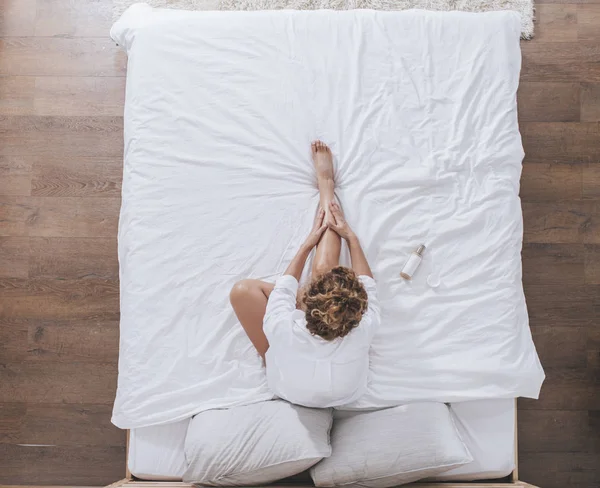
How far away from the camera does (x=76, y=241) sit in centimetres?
233

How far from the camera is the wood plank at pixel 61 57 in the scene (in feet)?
7.89

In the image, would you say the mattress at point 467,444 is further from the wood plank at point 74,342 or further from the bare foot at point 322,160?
the bare foot at point 322,160

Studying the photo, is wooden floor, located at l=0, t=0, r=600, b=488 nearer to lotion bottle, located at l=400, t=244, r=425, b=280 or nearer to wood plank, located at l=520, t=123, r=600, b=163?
wood plank, located at l=520, t=123, r=600, b=163

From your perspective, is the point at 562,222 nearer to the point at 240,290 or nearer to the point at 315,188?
the point at 315,188

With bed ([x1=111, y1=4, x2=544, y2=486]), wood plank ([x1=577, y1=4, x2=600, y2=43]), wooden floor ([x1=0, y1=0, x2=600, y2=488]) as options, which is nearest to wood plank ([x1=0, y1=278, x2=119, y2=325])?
wooden floor ([x1=0, y1=0, x2=600, y2=488])

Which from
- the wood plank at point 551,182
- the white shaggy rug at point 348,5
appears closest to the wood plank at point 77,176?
the white shaggy rug at point 348,5

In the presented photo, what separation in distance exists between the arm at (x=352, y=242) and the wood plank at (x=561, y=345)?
3.07 ft

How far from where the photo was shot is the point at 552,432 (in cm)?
223

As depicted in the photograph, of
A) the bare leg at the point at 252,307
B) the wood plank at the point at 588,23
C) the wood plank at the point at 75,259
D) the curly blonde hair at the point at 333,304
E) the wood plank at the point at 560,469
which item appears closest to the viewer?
the curly blonde hair at the point at 333,304

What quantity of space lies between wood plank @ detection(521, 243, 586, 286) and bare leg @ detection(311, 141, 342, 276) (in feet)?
3.15

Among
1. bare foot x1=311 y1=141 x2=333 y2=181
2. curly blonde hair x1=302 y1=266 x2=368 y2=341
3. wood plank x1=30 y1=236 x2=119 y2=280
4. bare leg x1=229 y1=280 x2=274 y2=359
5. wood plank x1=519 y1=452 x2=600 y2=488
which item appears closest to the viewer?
curly blonde hair x1=302 y1=266 x2=368 y2=341

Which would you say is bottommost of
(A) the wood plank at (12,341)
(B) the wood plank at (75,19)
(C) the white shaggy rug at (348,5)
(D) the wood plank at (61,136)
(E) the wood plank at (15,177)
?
(A) the wood plank at (12,341)

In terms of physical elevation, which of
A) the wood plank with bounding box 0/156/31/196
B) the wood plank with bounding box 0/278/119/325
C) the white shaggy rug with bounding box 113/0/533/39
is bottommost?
the wood plank with bounding box 0/278/119/325

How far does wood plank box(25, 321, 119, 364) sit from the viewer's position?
2.28 meters
